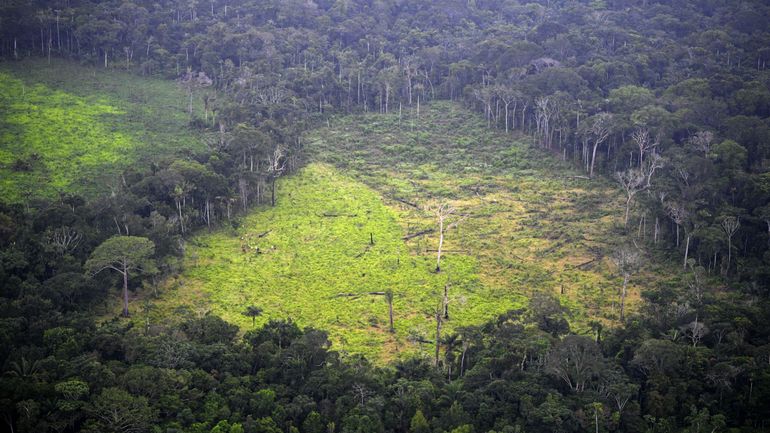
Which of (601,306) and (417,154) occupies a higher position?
(417,154)

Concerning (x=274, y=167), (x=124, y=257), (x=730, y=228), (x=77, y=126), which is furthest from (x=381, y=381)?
(x=77, y=126)

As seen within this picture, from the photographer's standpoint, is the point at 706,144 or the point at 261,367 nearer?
the point at 261,367

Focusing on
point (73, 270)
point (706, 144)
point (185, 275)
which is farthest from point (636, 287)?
point (73, 270)

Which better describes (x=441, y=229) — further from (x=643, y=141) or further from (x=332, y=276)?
(x=643, y=141)

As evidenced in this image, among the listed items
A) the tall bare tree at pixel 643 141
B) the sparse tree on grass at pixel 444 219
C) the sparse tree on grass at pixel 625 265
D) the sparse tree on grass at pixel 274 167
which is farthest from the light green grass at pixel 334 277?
the tall bare tree at pixel 643 141

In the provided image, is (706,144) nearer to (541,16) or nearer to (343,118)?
(343,118)

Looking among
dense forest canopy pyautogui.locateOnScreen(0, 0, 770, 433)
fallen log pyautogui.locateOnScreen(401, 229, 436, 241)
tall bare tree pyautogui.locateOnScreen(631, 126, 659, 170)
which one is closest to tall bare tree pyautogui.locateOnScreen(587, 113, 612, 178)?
dense forest canopy pyautogui.locateOnScreen(0, 0, 770, 433)

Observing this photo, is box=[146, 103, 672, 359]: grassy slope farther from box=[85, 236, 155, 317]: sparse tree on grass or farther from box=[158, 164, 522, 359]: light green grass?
box=[85, 236, 155, 317]: sparse tree on grass
